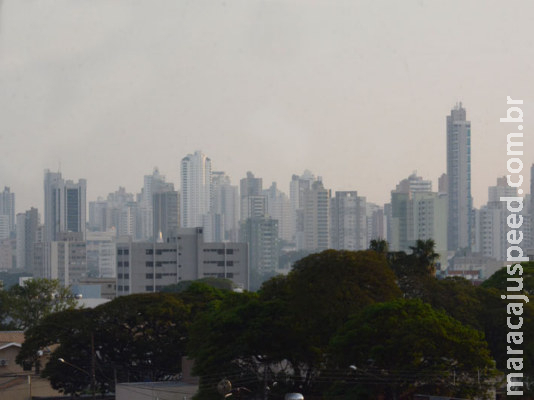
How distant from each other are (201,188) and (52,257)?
86.0ft

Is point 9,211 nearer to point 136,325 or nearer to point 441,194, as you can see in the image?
point 441,194

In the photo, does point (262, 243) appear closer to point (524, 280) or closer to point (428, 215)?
point (428, 215)

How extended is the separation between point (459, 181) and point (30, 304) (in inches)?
2247

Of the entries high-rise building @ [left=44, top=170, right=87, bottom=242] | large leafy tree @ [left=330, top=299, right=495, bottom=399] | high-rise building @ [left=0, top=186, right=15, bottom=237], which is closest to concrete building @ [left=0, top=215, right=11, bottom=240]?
high-rise building @ [left=0, top=186, right=15, bottom=237]

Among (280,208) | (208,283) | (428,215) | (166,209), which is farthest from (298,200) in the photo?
(208,283)

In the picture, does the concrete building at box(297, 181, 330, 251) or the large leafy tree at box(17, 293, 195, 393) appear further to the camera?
the concrete building at box(297, 181, 330, 251)

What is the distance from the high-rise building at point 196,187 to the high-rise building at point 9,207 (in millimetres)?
13023

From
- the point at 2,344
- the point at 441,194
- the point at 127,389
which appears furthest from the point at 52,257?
the point at 127,389

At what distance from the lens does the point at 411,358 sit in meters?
10.5

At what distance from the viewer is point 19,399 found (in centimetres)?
1602

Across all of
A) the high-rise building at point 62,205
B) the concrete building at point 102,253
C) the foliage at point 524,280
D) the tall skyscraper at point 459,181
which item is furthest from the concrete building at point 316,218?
the foliage at point 524,280

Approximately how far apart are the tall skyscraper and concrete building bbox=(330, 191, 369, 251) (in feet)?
22.9

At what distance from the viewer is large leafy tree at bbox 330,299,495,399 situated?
10.4 metres

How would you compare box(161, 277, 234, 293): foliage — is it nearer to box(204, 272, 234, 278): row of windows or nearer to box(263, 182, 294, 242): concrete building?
box(204, 272, 234, 278): row of windows
